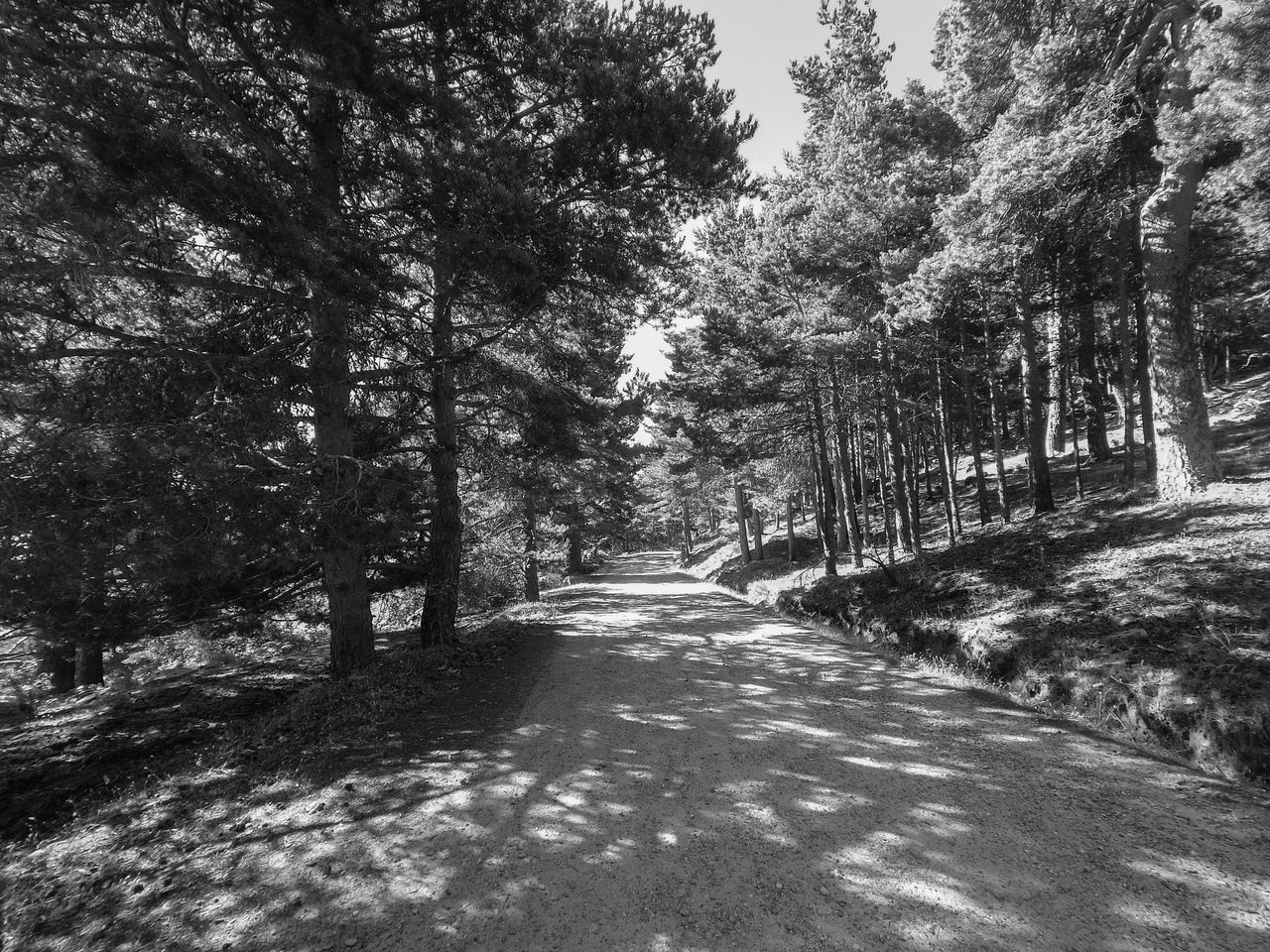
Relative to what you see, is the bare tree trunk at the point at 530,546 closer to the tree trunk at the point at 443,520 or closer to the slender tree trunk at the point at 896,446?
the tree trunk at the point at 443,520

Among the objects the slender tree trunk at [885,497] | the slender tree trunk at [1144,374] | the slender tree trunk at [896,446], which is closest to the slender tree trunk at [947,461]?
the slender tree trunk at [896,446]

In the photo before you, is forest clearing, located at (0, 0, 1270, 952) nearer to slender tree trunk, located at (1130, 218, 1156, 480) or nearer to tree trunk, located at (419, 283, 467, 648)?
tree trunk, located at (419, 283, 467, 648)

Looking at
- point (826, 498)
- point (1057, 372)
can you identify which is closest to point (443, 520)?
point (826, 498)

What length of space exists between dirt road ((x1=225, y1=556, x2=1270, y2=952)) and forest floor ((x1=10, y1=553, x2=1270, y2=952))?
0.06 ft

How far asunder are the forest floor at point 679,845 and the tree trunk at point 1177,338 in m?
6.27

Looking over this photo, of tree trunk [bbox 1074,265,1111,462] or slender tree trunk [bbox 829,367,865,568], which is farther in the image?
tree trunk [bbox 1074,265,1111,462]

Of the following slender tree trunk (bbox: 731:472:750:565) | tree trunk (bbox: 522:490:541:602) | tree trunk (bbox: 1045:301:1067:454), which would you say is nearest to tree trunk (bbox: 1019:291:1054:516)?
tree trunk (bbox: 1045:301:1067:454)

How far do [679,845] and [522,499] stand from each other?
31.5 ft

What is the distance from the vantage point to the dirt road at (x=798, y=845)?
269cm

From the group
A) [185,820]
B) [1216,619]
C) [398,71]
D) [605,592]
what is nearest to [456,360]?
[398,71]

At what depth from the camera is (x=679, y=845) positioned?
3443 mm

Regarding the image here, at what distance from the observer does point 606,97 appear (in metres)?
6.26

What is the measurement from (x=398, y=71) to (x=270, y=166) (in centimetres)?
190

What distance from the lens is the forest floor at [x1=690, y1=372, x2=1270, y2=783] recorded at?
13.9 ft
